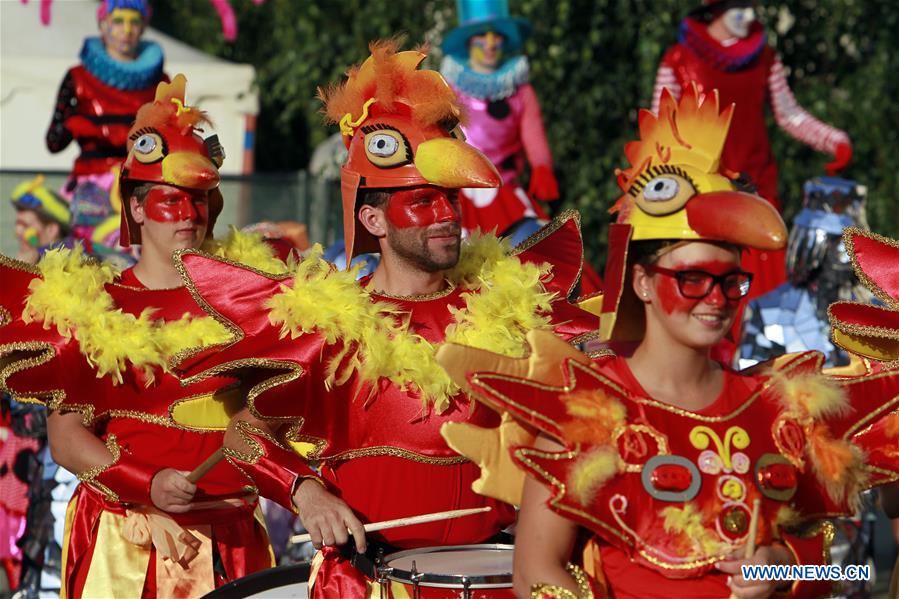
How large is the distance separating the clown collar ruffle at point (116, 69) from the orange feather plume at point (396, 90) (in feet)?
16.7

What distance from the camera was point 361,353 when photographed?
4.05 metres

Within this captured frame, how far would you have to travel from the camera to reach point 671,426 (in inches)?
125

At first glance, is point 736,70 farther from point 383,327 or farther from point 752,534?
point 752,534

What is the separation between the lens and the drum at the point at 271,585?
416 cm

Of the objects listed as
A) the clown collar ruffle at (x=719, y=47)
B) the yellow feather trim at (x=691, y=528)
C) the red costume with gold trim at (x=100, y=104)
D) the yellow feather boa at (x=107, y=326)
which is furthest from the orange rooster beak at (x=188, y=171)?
the clown collar ruffle at (x=719, y=47)

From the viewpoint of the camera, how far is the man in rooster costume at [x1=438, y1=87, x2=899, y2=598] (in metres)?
3.14

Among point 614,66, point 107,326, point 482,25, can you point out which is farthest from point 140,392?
point 614,66

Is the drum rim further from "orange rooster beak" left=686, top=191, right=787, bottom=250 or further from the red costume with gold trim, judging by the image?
the red costume with gold trim

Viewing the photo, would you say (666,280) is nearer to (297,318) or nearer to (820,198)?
(297,318)

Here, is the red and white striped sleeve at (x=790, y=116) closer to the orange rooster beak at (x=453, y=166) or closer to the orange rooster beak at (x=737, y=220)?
the orange rooster beak at (x=453, y=166)

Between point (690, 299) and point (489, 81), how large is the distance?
20.4ft

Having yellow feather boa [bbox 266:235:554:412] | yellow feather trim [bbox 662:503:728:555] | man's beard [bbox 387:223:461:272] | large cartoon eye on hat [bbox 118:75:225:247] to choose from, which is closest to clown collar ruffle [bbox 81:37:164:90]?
large cartoon eye on hat [bbox 118:75:225:247]

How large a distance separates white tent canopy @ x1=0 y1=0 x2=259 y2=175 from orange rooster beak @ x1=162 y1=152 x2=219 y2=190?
237 inches

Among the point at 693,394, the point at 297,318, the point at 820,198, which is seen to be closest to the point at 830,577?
the point at 693,394
